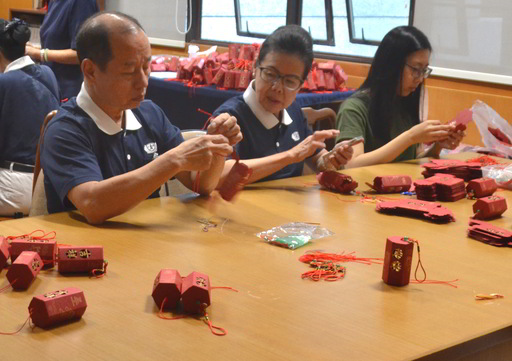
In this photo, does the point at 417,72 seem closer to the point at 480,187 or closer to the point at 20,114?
the point at 480,187

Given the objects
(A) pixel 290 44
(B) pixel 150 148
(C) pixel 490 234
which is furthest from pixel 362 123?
(C) pixel 490 234

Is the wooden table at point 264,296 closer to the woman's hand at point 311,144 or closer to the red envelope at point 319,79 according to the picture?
the woman's hand at point 311,144

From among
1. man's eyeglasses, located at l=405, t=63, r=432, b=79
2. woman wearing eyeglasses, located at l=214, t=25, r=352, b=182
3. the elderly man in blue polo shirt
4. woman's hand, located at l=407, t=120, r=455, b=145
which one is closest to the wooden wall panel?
man's eyeglasses, located at l=405, t=63, r=432, b=79

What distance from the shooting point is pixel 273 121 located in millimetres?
2723

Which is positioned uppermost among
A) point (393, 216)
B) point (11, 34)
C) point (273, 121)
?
point (11, 34)

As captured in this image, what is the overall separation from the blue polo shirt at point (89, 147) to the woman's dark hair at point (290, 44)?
52cm

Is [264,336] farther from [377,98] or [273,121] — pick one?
[377,98]

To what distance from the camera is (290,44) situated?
259 centimetres

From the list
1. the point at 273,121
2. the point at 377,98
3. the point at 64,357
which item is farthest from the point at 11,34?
the point at 64,357

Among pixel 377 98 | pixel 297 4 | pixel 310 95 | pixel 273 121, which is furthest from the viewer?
pixel 297 4

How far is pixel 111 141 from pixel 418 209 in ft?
3.07

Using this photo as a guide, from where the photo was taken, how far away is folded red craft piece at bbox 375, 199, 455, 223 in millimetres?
2094

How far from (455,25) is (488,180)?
281cm

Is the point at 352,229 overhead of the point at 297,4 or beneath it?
beneath
